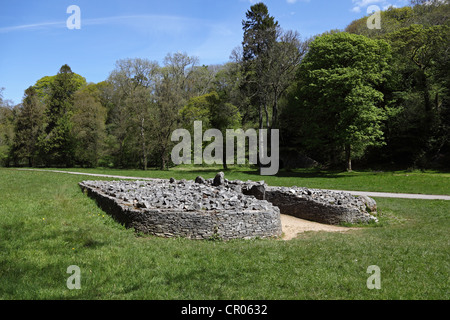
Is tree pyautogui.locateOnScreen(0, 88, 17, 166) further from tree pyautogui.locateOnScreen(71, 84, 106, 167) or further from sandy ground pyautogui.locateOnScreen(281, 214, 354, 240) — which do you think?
sandy ground pyautogui.locateOnScreen(281, 214, 354, 240)

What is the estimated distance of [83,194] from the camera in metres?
14.4

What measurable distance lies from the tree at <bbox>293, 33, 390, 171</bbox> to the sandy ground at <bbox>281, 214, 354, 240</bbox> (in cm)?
A: 1655

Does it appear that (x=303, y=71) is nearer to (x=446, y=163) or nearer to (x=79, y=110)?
(x=446, y=163)

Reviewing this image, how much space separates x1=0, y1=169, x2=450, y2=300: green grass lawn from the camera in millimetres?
5051

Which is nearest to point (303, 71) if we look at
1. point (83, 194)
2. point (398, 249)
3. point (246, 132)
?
point (246, 132)

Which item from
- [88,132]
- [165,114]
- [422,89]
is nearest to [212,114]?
[165,114]

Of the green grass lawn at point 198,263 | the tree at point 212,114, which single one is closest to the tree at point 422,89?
the tree at point 212,114

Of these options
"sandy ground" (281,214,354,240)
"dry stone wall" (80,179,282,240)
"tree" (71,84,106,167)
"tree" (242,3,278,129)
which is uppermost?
"tree" (242,3,278,129)

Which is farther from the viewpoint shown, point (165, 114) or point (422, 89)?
point (165, 114)

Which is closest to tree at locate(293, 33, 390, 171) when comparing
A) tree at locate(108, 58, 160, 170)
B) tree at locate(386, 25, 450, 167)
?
tree at locate(386, 25, 450, 167)

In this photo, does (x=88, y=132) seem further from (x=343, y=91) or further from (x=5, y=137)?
(x=343, y=91)

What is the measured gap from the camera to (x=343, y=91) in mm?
28266

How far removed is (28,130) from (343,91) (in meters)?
44.3
